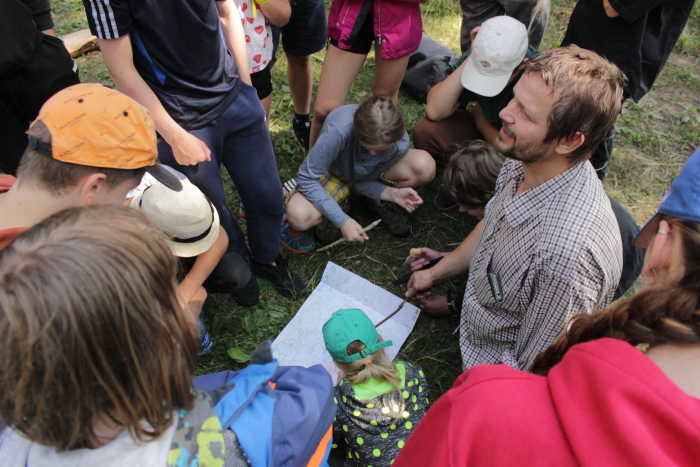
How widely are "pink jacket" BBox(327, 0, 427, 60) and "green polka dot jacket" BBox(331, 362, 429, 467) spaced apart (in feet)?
6.55

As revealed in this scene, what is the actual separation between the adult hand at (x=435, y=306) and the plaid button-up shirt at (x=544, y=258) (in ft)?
1.64

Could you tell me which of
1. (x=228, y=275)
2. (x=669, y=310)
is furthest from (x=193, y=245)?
(x=669, y=310)

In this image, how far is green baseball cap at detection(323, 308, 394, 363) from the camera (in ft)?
5.77

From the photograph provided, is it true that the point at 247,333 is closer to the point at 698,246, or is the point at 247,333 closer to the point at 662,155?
the point at 698,246

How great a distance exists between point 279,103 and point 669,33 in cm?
283

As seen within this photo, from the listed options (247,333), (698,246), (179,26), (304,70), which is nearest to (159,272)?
(698,246)

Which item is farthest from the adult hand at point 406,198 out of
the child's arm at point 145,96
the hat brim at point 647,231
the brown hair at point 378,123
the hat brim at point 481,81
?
the hat brim at point 647,231

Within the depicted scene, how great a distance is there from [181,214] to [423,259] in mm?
1483

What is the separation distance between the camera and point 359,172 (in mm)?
2787

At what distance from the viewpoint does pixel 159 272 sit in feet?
2.67

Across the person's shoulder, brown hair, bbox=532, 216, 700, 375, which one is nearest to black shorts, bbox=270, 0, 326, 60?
the person's shoulder

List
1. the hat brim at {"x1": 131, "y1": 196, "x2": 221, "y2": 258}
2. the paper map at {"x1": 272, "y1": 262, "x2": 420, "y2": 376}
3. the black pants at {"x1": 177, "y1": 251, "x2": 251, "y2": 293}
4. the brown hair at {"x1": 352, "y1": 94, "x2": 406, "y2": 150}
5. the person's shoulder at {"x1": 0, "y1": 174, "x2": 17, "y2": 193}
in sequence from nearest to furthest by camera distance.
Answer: the person's shoulder at {"x1": 0, "y1": 174, "x2": 17, "y2": 193} < the hat brim at {"x1": 131, "y1": 196, "x2": 221, "y2": 258} < the black pants at {"x1": 177, "y1": 251, "x2": 251, "y2": 293} < the paper map at {"x1": 272, "y1": 262, "x2": 420, "y2": 376} < the brown hair at {"x1": 352, "y1": 94, "x2": 406, "y2": 150}

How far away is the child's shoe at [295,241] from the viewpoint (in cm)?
284

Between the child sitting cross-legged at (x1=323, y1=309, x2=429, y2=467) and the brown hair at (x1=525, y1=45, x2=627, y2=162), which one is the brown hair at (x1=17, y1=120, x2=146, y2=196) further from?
the brown hair at (x1=525, y1=45, x2=627, y2=162)
